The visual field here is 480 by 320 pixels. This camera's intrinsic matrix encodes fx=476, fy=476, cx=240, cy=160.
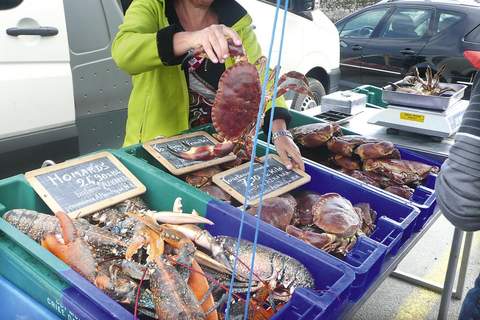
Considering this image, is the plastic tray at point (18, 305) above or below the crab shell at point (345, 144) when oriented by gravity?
below

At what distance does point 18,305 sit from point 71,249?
22 cm

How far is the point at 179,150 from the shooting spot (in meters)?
2.10

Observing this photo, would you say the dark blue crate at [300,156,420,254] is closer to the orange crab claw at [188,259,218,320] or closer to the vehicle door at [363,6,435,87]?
the orange crab claw at [188,259,218,320]

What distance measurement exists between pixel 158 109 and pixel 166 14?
443mm

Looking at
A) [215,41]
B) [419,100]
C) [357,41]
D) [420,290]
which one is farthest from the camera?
[357,41]

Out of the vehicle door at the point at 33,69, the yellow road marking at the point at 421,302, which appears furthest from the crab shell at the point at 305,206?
the vehicle door at the point at 33,69

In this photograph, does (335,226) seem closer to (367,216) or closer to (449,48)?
(367,216)

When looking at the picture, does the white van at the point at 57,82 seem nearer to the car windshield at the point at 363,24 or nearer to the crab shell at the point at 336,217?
the crab shell at the point at 336,217

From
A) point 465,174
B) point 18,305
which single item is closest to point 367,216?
point 465,174

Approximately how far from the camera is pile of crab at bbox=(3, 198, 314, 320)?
131 cm

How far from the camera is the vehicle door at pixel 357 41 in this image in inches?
329

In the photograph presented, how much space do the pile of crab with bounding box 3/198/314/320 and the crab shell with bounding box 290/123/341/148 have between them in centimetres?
103

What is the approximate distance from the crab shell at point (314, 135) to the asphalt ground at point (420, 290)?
1326 mm

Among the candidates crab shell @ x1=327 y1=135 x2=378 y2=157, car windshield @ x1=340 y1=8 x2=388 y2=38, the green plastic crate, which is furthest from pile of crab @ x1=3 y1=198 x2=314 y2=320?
car windshield @ x1=340 y1=8 x2=388 y2=38
